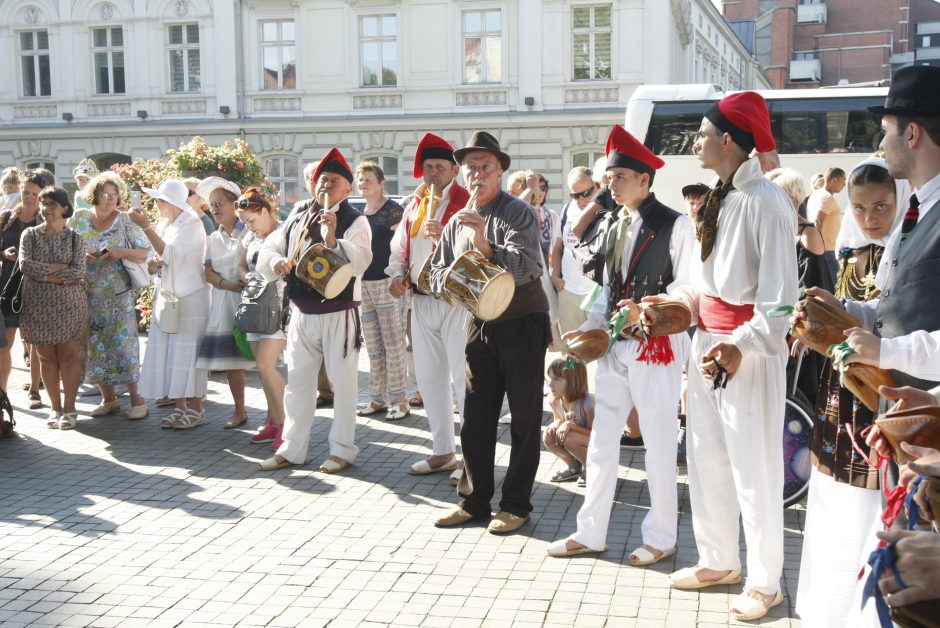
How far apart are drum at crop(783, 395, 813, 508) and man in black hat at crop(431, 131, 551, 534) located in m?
1.46

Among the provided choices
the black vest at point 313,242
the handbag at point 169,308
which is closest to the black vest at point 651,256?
the black vest at point 313,242

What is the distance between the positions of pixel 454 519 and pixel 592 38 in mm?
25329

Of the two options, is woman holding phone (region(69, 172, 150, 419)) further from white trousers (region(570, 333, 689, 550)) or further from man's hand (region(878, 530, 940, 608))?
man's hand (region(878, 530, 940, 608))

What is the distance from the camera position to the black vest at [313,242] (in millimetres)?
6910

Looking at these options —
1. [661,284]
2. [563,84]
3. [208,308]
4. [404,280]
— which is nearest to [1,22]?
[563,84]

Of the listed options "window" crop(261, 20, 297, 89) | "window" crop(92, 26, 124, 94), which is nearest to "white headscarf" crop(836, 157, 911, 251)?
"window" crop(261, 20, 297, 89)

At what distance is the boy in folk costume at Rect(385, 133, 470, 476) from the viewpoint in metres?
6.72

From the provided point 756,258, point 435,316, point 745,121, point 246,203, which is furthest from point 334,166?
point 756,258

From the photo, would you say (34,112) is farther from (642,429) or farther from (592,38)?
(642,429)

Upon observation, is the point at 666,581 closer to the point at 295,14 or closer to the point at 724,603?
the point at 724,603

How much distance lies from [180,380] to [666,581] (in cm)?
491

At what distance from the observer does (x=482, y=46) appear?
2994 centimetres

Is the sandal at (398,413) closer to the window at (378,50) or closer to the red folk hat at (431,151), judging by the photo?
the red folk hat at (431,151)

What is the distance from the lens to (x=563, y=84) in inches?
1150
